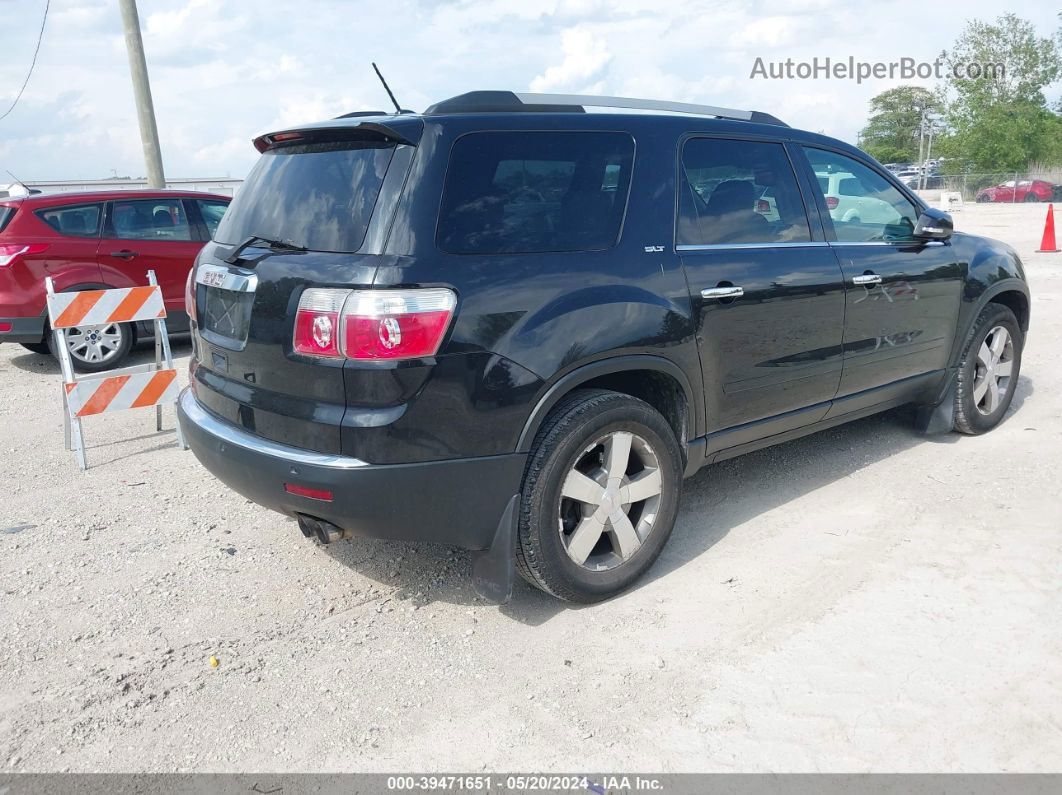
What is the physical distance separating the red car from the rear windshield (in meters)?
5.39

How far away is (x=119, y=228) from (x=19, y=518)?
4853mm

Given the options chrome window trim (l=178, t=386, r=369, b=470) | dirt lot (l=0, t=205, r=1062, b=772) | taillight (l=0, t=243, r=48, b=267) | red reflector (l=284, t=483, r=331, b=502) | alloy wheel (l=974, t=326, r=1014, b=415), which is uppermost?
taillight (l=0, t=243, r=48, b=267)

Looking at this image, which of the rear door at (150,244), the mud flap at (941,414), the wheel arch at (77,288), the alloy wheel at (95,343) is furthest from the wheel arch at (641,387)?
the rear door at (150,244)

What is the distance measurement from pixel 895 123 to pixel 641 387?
102 metres

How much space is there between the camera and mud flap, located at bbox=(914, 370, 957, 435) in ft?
17.4

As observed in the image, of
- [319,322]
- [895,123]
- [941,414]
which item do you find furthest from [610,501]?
[895,123]

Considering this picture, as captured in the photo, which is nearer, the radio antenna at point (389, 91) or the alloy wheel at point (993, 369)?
the radio antenna at point (389, 91)

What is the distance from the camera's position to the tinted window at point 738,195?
3746 mm

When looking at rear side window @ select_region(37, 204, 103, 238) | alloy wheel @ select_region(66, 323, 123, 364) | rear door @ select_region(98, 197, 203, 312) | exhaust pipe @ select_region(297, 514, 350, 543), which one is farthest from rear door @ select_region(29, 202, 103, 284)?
exhaust pipe @ select_region(297, 514, 350, 543)

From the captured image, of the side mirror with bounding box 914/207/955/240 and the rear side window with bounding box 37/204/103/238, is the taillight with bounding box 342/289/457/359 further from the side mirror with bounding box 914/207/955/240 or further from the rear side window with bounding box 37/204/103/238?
the rear side window with bounding box 37/204/103/238

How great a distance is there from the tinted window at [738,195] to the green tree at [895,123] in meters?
92.2

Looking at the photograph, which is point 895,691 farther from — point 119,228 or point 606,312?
point 119,228

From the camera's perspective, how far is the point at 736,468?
16.6 feet

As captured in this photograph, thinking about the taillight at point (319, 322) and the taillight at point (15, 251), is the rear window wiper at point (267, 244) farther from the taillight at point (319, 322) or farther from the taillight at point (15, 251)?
the taillight at point (15, 251)
